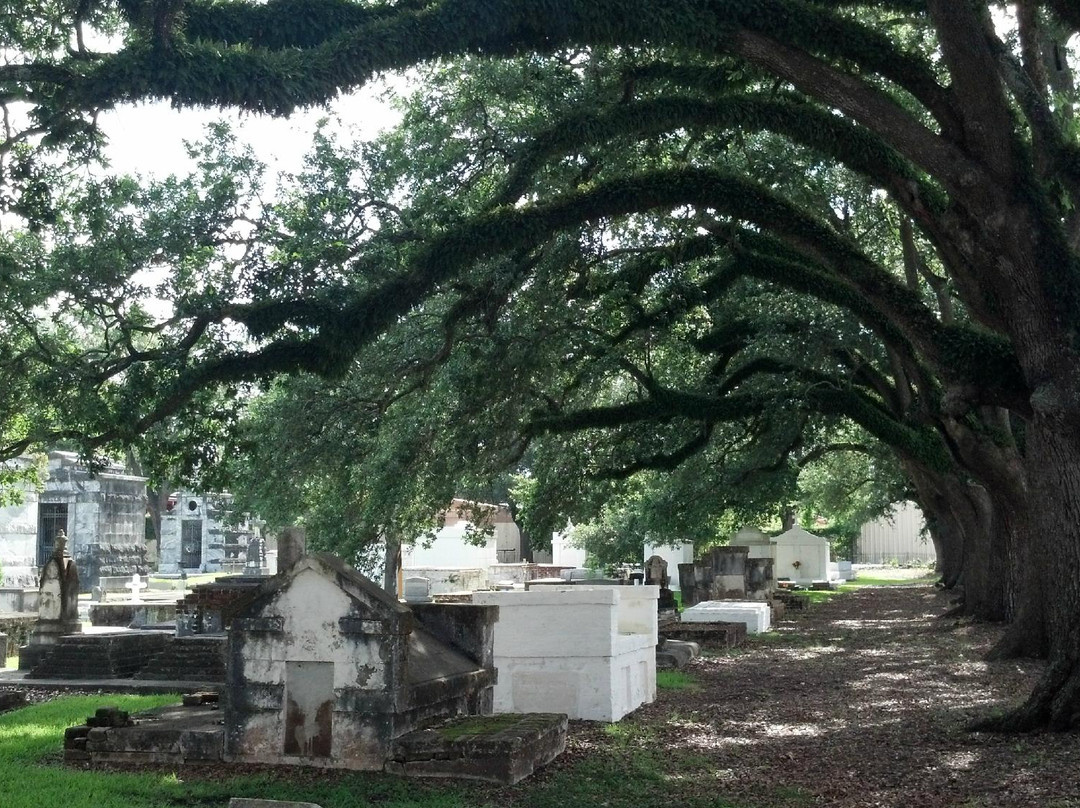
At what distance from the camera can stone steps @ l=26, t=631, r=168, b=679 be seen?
1645 cm

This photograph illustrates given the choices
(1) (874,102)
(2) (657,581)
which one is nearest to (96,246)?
(1) (874,102)

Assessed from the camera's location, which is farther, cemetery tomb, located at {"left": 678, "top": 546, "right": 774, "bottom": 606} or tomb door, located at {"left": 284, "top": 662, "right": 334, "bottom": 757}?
cemetery tomb, located at {"left": 678, "top": 546, "right": 774, "bottom": 606}

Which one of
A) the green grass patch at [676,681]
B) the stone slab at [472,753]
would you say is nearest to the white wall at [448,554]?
the green grass patch at [676,681]

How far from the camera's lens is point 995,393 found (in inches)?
414

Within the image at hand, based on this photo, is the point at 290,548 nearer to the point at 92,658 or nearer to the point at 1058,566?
the point at 1058,566

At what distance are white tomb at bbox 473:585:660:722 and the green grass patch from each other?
2759 millimetres

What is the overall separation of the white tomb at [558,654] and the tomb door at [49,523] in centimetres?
2655

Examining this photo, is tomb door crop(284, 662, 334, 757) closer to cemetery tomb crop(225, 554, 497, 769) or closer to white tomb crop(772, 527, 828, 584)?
cemetery tomb crop(225, 554, 497, 769)

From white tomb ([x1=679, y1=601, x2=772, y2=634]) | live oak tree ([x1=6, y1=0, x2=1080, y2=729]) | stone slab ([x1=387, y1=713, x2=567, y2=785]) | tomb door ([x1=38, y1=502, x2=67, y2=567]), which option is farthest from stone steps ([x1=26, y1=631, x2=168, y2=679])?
tomb door ([x1=38, y1=502, x2=67, y2=567])

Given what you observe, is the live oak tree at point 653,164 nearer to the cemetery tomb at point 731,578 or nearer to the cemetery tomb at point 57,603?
the cemetery tomb at point 57,603

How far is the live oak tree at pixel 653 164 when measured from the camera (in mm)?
8734

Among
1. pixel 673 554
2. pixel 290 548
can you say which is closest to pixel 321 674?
pixel 290 548

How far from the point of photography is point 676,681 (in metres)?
14.8

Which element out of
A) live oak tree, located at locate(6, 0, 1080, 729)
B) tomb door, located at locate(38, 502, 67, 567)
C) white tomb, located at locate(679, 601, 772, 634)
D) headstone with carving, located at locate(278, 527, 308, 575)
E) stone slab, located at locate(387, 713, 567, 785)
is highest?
live oak tree, located at locate(6, 0, 1080, 729)
